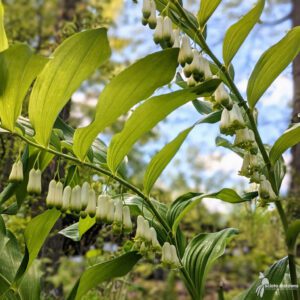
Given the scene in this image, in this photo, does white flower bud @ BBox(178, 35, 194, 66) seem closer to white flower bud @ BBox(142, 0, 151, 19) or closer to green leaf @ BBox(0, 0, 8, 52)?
white flower bud @ BBox(142, 0, 151, 19)

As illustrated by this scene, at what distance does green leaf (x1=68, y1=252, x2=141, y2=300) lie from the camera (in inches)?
51.3

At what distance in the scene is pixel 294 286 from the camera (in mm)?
1325

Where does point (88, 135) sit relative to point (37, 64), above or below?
below

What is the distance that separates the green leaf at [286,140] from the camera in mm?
1250

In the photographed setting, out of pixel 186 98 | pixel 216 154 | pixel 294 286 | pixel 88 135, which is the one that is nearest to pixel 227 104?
pixel 186 98

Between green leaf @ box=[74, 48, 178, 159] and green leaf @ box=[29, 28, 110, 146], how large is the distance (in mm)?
64

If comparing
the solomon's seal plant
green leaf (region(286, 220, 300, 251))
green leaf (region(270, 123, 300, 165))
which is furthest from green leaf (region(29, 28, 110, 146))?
green leaf (region(286, 220, 300, 251))

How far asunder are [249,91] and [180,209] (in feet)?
1.33

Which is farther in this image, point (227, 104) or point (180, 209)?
point (180, 209)

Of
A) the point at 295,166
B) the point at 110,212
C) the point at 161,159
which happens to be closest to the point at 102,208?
the point at 110,212

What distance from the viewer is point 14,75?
40.6 inches

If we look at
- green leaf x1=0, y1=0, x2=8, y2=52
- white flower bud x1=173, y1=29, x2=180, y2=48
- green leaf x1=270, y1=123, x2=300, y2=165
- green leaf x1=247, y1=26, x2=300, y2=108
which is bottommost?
green leaf x1=270, y1=123, x2=300, y2=165

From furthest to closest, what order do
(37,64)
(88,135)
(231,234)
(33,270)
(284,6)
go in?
(284,6), (33,270), (231,234), (88,135), (37,64)

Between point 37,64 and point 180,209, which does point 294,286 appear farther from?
point 37,64
